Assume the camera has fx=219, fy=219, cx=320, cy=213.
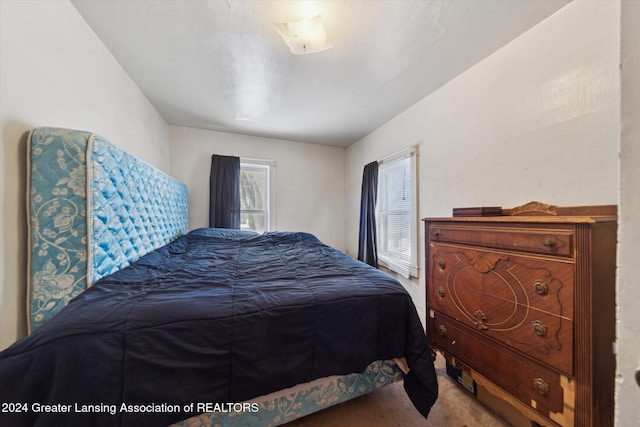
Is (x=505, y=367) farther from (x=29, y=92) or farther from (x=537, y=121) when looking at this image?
(x=29, y=92)

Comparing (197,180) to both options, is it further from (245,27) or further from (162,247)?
(245,27)

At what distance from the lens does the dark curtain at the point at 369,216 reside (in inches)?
119

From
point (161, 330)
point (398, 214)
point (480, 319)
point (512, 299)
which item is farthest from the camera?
point (398, 214)

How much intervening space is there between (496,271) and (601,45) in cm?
127

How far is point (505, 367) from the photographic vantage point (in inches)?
42.6

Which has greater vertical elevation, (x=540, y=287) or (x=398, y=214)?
(x=398, y=214)

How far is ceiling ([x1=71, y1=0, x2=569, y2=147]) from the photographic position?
1.27 metres

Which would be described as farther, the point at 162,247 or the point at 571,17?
the point at 162,247

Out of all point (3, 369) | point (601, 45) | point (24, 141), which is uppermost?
point (601, 45)

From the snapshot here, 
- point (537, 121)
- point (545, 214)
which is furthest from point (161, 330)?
point (537, 121)

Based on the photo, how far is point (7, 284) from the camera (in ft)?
3.04

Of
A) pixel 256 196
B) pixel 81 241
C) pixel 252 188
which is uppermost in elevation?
pixel 252 188

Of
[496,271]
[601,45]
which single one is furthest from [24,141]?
[601,45]

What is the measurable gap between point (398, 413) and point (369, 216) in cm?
216
